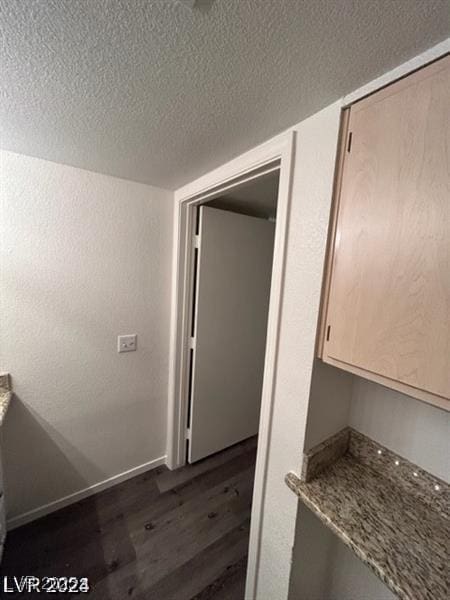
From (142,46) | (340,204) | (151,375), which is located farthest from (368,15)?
(151,375)

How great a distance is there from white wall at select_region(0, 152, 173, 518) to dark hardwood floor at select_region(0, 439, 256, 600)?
174 mm

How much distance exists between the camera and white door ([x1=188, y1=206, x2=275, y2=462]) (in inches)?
73.8

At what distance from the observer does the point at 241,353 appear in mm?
2160

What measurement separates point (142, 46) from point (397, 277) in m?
0.84

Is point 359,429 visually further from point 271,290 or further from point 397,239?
point 397,239

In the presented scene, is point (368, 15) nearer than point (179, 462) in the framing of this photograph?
Yes

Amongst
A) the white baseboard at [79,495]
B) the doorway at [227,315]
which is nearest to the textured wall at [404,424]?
the doorway at [227,315]

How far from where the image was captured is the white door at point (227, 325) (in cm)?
188

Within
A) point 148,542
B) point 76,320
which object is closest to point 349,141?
point 76,320

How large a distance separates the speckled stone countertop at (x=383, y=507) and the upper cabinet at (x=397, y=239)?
1.53 ft

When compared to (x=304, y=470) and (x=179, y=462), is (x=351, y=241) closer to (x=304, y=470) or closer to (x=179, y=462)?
(x=304, y=470)

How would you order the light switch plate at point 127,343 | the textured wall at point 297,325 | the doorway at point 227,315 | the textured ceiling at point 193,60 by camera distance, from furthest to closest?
the doorway at point 227,315, the light switch plate at point 127,343, the textured wall at point 297,325, the textured ceiling at point 193,60

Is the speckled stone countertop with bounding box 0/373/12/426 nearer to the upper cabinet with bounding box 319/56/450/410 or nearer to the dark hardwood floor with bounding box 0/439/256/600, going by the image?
the dark hardwood floor with bounding box 0/439/256/600

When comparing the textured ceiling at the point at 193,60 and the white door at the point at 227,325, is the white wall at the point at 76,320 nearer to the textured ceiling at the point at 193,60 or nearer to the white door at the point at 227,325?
the white door at the point at 227,325
